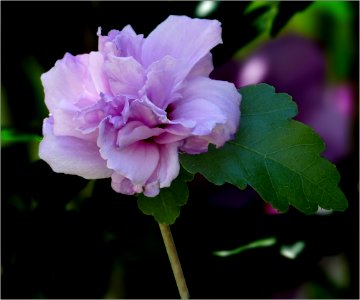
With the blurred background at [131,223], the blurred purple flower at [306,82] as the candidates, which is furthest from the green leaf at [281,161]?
the blurred purple flower at [306,82]

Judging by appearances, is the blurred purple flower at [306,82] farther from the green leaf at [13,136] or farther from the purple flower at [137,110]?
the purple flower at [137,110]

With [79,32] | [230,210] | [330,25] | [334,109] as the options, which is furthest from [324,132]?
[79,32]

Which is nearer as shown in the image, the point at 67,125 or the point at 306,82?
the point at 67,125

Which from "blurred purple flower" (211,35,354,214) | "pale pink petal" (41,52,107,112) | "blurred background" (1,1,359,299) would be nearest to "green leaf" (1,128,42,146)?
"blurred background" (1,1,359,299)

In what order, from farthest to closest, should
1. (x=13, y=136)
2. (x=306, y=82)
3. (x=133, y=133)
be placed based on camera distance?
1. (x=306, y=82)
2. (x=13, y=136)
3. (x=133, y=133)

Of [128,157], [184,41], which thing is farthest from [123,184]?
[184,41]

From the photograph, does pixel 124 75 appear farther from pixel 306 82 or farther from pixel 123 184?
pixel 306 82

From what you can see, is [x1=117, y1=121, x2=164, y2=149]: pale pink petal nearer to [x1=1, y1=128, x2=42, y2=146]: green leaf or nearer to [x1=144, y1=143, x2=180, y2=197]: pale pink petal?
[x1=144, y1=143, x2=180, y2=197]: pale pink petal
